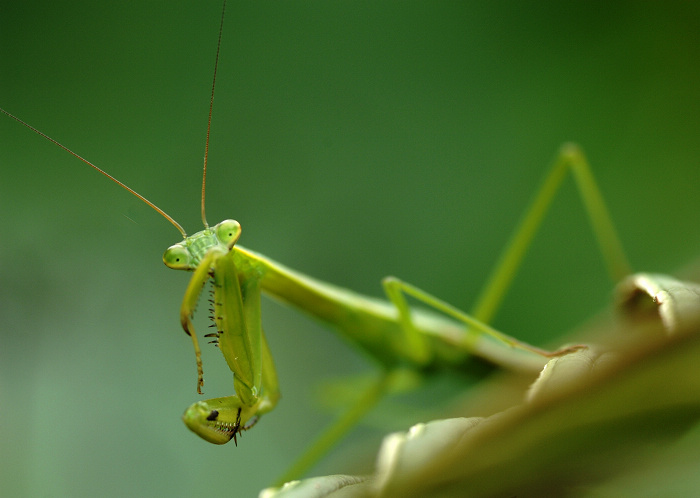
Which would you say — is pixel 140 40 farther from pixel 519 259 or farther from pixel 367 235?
pixel 519 259

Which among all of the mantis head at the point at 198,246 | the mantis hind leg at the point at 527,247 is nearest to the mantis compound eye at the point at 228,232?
the mantis head at the point at 198,246

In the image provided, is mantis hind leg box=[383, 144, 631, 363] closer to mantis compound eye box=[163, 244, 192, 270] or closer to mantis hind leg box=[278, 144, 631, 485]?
mantis hind leg box=[278, 144, 631, 485]

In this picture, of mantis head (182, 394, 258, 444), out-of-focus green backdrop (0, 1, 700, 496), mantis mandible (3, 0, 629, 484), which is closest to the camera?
mantis head (182, 394, 258, 444)

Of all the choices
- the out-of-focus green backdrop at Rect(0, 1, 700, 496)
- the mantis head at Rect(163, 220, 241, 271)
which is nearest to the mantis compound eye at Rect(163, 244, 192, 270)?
the mantis head at Rect(163, 220, 241, 271)

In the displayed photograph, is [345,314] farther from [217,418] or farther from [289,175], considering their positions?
[217,418]

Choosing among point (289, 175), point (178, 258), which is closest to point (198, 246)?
point (178, 258)

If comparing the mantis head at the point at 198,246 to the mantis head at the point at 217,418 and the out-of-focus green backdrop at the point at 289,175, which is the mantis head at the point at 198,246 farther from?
the out-of-focus green backdrop at the point at 289,175

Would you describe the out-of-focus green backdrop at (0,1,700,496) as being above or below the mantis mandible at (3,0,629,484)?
above
